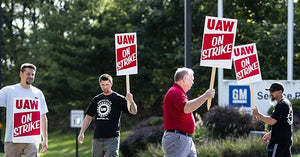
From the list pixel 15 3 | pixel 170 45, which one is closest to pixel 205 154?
pixel 170 45

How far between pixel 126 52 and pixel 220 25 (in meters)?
2.04

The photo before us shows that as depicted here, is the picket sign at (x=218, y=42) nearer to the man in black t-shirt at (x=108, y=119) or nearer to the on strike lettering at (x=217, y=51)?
the on strike lettering at (x=217, y=51)

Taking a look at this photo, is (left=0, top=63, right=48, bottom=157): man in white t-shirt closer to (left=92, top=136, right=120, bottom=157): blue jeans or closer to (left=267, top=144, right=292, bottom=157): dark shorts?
(left=92, top=136, right=120, bottom=157): blue jeans

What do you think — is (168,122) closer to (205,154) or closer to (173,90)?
(173,90)

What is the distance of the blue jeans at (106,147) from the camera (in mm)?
9000

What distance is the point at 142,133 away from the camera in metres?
16.4

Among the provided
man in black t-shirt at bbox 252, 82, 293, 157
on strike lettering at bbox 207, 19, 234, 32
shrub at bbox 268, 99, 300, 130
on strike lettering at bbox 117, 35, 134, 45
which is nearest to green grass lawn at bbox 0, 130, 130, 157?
shrub at bbox 268, 99, 300, 130

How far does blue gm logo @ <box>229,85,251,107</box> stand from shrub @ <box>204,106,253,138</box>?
1.10 metres

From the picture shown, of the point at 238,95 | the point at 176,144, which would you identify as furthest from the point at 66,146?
A: the point at 176,144

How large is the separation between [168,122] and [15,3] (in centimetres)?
3309

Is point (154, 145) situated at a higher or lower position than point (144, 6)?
lower

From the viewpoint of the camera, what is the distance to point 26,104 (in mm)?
8023

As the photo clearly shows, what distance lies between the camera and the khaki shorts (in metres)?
8.05

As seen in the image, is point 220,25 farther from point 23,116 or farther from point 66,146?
point 66,146
